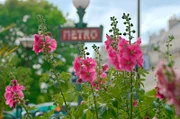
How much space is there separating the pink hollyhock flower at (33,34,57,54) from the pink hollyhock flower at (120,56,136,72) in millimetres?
1383

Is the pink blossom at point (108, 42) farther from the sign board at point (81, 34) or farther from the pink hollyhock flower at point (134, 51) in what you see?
the sign board at point (81, 34)

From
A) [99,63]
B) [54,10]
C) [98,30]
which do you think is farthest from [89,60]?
[54,10]

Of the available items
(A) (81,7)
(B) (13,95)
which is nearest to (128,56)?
(B) (13,95)

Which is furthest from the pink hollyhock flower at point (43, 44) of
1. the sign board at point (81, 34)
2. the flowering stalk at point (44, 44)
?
the sign board at point (81, 34)

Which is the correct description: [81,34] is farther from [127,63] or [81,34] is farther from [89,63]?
[127,63]

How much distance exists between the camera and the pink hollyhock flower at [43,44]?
6523mm

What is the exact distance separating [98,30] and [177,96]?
44.9ft

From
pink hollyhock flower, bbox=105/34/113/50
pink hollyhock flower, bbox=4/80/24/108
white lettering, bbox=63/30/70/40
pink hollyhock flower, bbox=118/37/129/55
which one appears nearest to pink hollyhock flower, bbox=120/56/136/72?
pink hollyhock flower, bbox=118/37/129/55

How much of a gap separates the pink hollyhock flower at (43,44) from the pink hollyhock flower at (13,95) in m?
0.49

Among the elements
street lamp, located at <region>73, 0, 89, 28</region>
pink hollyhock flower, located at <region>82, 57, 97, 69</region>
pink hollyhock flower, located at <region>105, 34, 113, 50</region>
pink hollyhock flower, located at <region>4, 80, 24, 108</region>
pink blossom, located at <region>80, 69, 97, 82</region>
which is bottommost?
pink hollyhock flower, located at <region>4, 80, 24, 108</region>

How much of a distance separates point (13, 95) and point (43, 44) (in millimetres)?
618

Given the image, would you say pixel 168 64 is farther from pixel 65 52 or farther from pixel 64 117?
pixel 65 52

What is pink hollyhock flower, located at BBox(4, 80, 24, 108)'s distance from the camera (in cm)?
664

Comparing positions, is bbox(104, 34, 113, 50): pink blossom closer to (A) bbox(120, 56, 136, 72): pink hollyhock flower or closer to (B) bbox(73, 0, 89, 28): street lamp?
(A) bbox(120, 56, 136, 72): pink hollyhock flower
